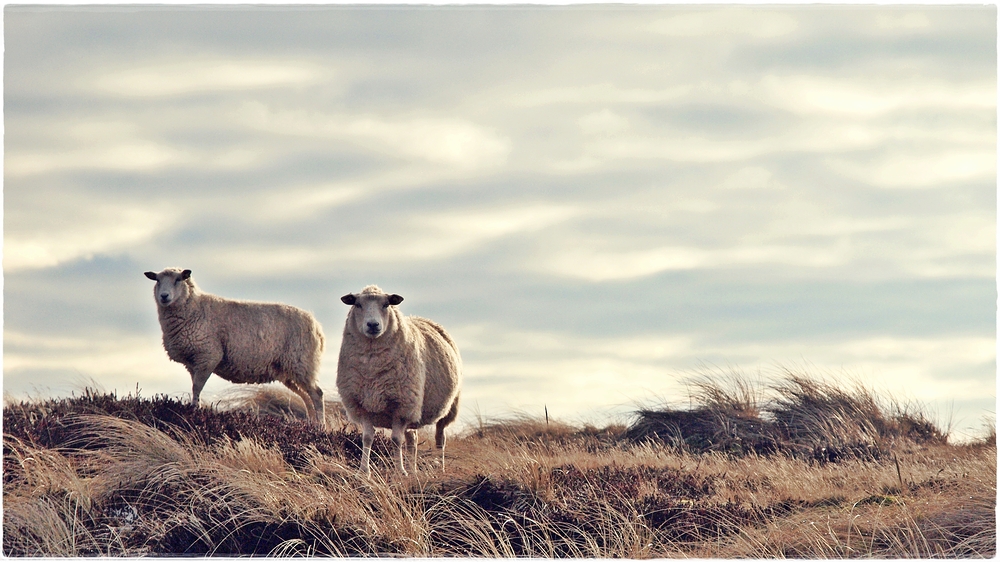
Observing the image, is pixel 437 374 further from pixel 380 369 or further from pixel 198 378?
Answer: pixel 198 378

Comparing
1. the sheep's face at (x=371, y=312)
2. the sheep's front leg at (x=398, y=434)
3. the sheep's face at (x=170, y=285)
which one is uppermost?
the sheep's face at (x=170, y=285)

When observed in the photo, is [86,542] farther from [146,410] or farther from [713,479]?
[713,479]

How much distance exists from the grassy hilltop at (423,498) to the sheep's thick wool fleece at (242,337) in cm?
268

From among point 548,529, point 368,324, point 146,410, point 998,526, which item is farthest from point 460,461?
point 998,526

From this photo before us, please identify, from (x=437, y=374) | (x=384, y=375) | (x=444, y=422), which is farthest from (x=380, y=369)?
(x=444, y=422)

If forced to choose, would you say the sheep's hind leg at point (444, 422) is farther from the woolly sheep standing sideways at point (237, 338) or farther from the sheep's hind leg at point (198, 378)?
the sheep's hind leg at point (198, 378)

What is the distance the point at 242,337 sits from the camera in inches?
Result: 602

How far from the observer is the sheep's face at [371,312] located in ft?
34.4

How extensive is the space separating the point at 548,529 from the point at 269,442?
12.7 ft

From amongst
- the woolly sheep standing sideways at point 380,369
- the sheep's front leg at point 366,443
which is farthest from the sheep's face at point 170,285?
the sheep's front leg at point 366,443

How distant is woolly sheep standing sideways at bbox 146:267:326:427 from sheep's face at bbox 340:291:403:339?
13.3 ft

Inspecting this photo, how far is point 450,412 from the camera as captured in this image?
12.4 metres

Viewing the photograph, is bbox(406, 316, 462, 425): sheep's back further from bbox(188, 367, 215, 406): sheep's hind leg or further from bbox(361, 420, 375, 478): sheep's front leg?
bbox(188, 367, 215, 406): sheep's hind leg

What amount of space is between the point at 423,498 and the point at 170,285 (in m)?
7.32
